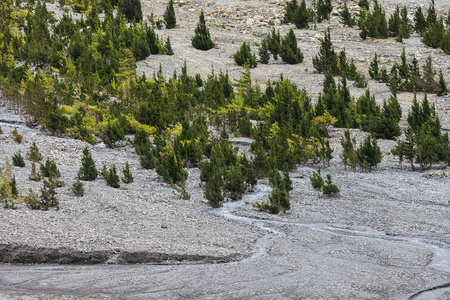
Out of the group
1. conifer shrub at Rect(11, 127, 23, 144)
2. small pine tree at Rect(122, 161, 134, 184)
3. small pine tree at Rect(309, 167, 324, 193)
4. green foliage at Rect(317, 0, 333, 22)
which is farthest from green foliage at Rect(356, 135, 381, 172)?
green foliage at Rect(317, 0, 333, 22)

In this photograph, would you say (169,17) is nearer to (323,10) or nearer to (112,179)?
(323,10)

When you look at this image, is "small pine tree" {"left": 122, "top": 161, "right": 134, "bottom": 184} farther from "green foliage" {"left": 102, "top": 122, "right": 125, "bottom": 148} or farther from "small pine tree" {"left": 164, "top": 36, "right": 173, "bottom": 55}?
"small pine tree" {"left": 164, "top": 36, "right": 173, "bottom": 55}

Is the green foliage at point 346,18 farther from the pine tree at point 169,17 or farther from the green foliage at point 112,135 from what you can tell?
the green foliage at point 112,135

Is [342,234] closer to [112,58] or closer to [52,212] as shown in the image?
[52,212]

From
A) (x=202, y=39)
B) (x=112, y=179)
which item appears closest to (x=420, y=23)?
(x=202, y=39)

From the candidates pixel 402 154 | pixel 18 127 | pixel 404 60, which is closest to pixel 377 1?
pixel 404 60

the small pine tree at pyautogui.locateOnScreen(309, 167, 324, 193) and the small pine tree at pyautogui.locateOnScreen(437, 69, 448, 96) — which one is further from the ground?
the small pine tree at pyautogui.locateOnScreen(437, 69, 448, 96)
